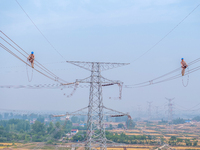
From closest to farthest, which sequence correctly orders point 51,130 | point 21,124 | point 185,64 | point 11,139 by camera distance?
point 185,64 → point 11,139 → point 51,130 → point 21,124

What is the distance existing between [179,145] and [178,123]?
9631 centimetres

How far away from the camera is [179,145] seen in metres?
60.8

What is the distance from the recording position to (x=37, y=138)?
72.8 meters

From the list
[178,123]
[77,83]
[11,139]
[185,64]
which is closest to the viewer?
[185,64]

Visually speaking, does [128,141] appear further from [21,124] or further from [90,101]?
[21,124]

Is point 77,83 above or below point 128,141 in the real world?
above

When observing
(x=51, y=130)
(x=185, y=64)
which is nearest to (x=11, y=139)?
(x=51, y=130)

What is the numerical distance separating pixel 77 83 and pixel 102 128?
14.9ft

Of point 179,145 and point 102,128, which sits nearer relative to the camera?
point 102,128

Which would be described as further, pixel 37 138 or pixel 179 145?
pixel 37 138

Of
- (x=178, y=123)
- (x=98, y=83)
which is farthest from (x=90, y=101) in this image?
(x=178, y=123)

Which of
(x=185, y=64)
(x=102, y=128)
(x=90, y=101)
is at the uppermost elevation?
(x=185, y=64)

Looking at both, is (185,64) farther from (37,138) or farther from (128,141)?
A: (37,138)

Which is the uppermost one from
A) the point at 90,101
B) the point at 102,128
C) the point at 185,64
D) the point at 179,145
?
the point at 185,64
